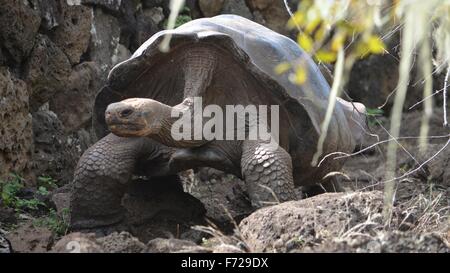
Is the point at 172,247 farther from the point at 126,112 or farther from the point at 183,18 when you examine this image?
the point at 183,18

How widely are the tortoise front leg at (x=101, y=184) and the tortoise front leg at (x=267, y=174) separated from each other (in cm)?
59

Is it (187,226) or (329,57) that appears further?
(187,226)

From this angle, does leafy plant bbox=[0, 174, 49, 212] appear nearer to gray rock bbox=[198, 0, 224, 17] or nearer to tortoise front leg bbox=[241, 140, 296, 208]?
tortoise front leg bbox=[241, 140, 296, 208]

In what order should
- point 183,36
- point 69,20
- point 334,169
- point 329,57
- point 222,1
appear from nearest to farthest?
point 329,57 → point 183,36 → point 334,169 → point 69,20 → point 222,1

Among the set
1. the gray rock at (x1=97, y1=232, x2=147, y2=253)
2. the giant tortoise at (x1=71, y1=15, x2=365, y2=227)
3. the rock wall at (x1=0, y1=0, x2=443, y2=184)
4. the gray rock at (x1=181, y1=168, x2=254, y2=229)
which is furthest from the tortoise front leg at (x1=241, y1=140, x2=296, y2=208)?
the gray rock at (x1=97, y1=232, x2=147, y2=253)

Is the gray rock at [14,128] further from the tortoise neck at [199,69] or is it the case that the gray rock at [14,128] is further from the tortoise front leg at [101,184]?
the tortoise neck at [199,69]

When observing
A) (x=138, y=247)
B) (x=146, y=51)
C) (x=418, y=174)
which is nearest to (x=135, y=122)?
(x=146, y=51)

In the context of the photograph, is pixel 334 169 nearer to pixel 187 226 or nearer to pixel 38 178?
pixel 187 226

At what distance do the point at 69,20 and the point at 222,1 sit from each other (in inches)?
89.1

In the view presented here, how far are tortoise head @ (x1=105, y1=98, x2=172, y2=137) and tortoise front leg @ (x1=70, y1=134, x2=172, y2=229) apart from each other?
1.01 ft

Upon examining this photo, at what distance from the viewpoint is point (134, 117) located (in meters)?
3.83

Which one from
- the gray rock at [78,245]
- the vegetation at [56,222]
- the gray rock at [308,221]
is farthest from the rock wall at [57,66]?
the gray rock at [78,245]

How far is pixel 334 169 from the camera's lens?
16.6 feet

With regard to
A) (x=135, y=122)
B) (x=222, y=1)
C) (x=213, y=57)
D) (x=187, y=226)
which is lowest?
(x=187, y=226)
